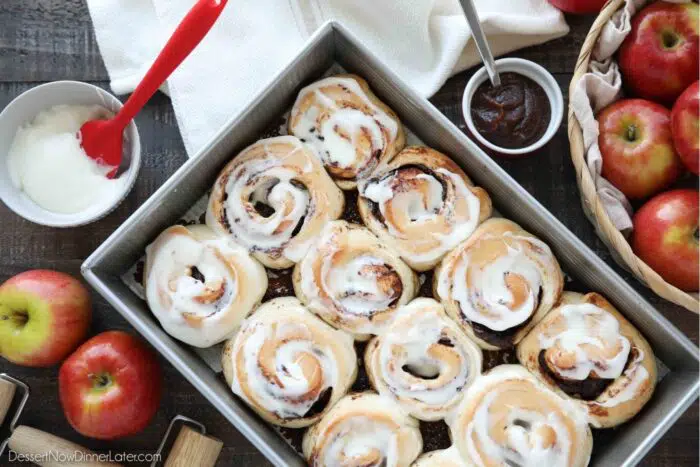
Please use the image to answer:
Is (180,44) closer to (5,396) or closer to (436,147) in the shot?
(436,147)

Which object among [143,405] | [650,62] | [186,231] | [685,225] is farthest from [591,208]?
[143,405]

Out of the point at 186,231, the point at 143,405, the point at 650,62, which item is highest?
the point at 650,62

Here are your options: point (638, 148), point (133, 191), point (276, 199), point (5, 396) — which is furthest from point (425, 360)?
point (5, 396)

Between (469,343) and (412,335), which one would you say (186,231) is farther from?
(469,343)

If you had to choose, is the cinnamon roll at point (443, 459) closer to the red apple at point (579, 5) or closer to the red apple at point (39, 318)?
the red apple at point (39, 318)

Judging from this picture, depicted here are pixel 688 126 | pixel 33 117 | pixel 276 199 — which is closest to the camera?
pixel 688 126

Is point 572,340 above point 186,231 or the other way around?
above

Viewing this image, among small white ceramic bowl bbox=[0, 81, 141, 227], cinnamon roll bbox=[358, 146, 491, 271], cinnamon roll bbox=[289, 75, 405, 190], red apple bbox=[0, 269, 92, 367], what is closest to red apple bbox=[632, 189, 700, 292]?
cinnamon roll bbox=[358, 146, 491, 271]
